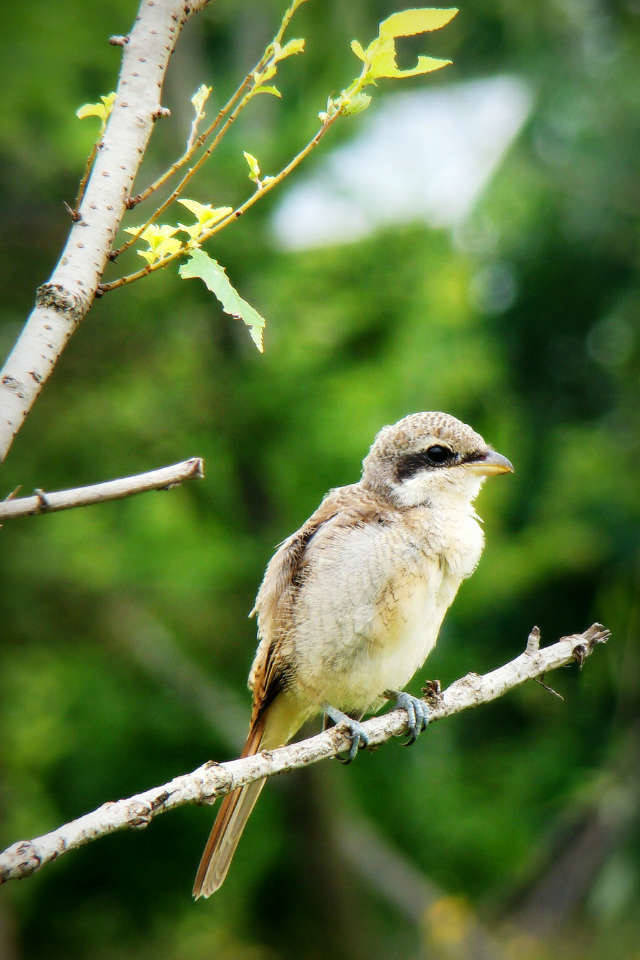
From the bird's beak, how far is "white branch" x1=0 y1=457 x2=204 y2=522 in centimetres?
221

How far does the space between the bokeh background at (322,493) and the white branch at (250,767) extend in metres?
5.78

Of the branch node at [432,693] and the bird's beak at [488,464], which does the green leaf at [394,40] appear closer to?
the branch node at [432,693]

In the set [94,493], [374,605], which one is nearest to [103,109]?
[94,493]

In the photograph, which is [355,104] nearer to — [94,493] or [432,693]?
[94,493]

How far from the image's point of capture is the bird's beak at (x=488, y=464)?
3.97 metres

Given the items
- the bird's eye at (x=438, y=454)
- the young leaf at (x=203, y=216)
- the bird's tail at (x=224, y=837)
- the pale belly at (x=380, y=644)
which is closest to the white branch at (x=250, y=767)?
the pale belly at (x=380, y=644)

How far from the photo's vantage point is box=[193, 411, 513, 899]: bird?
3.76 m

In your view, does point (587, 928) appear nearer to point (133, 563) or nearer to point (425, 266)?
point (133, 563)

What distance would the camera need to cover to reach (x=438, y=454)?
4070 millimetres

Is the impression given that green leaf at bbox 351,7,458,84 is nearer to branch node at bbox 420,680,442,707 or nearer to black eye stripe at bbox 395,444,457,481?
branch node at bbox 420,680,442,707

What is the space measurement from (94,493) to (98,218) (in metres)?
0.55

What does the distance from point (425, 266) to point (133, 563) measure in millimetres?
3476

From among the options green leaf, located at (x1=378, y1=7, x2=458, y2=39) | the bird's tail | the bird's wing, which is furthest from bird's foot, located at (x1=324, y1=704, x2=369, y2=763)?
green leaf, located at (x1=378, y1=7, x2=458, y2=39)

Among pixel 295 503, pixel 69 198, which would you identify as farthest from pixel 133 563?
pixel 69 198
